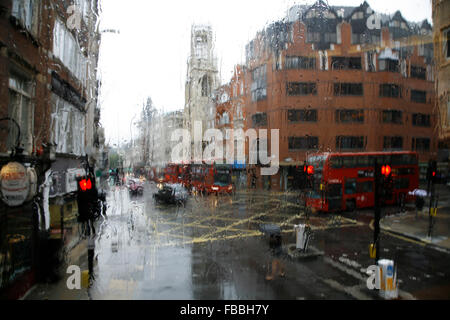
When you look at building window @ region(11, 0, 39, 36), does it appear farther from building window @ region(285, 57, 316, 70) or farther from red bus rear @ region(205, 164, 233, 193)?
building window @ region(285, 57, 316, 70)

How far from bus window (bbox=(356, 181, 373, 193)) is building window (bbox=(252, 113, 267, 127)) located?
19.3 meters

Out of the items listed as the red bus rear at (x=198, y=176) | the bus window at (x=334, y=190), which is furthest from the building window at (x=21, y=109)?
the red bus rear at (x=198, y=176)

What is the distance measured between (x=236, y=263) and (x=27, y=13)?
9.80 metres

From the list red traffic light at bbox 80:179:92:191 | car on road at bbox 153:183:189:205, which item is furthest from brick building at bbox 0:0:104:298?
car on road at bbox 153:183:189:205

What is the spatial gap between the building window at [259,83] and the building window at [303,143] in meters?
7.22

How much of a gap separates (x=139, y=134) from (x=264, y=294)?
244 feet

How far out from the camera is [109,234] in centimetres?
1458

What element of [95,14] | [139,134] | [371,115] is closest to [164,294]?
[95,14]

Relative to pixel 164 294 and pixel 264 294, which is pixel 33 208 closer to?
pixel 164 294

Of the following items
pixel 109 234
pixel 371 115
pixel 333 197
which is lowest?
pixel 109 234

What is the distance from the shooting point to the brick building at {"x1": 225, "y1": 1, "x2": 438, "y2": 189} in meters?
36.0

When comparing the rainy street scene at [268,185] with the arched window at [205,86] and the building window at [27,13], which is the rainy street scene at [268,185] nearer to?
the building window at [27,13]

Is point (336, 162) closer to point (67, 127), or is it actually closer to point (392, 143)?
point (67, 127)

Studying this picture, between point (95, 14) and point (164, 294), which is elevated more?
point (95, 14)
